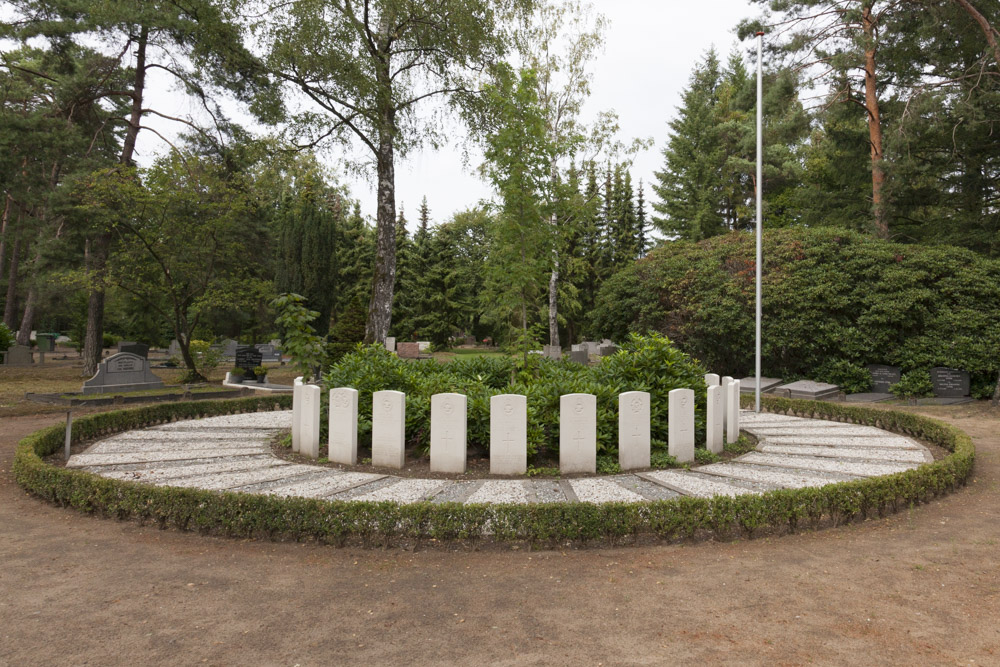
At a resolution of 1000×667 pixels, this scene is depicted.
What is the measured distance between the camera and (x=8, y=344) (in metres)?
24.5

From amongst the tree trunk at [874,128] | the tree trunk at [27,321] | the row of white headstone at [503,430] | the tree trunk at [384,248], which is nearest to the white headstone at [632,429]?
the row of white headstone at [503,430]

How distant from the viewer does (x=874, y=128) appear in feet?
64.1

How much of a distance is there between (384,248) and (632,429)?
32.5 feet

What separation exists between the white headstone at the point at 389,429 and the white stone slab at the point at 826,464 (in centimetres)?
459

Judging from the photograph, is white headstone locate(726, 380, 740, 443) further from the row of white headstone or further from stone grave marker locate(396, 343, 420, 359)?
stone grave marker locate(396, 343, 420, 359)

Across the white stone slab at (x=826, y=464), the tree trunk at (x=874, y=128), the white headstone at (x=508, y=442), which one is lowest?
the white stone slab at (x=826, y=464)

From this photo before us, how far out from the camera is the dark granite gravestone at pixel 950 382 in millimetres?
14750

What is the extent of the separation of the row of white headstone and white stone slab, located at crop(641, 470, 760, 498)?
0.42m

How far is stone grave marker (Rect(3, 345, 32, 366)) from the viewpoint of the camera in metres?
23.4

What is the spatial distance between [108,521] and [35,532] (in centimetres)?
54

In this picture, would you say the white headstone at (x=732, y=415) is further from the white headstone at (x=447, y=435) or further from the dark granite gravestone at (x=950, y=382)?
the dark granite gravestone at (x=950, y=382)

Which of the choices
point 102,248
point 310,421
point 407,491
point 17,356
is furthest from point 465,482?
point 17,356

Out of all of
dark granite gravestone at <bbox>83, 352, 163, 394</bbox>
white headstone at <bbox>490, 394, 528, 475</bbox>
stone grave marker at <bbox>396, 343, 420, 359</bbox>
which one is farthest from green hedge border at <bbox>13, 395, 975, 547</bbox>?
stone grave marker at <bbox>396, 343, 420, 359</bbox>

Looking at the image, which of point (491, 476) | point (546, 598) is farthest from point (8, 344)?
point (546, 598)
